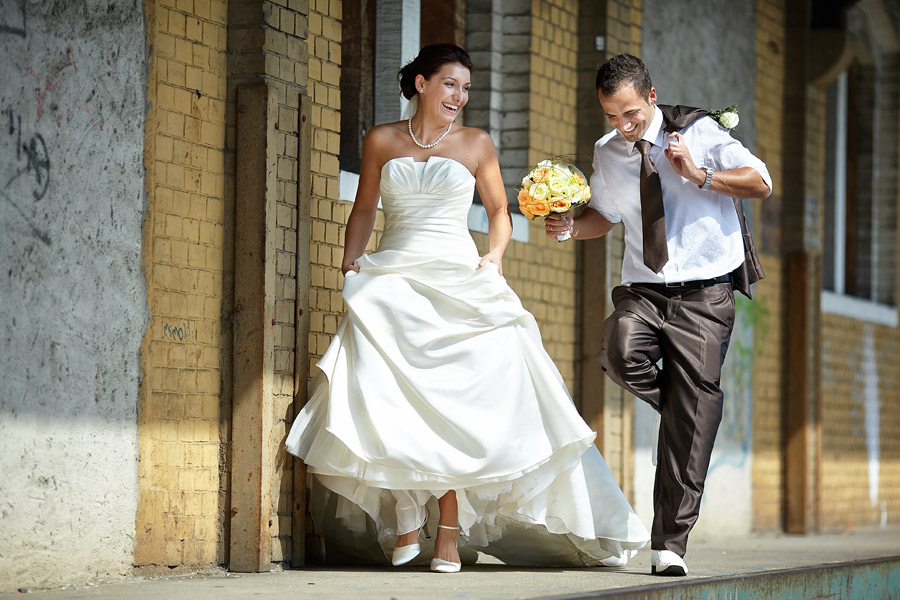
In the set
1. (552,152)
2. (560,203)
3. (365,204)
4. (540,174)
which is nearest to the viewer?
(560,203)

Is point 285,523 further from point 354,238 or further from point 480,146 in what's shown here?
point 480,146

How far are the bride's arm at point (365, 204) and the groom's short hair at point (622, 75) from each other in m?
1.10

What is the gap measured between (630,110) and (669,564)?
1887 mm

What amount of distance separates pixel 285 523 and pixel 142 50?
6.92 feet

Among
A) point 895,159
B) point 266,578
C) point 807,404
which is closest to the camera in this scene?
point 266,578

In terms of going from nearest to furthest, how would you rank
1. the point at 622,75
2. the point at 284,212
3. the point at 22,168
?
the point at 22,168 < the point at 622,75 < the point at 284,212

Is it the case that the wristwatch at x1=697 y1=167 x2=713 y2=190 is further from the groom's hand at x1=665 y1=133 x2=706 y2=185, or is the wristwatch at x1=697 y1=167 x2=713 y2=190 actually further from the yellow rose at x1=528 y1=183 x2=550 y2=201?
the yellow rose at x1=528 y1=183 x2=550 y2=201

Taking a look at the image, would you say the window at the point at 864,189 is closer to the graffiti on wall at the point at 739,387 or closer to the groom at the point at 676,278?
the graffiti on wall at the point at 739,387

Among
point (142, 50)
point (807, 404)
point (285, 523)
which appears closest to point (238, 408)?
point (285, 523)

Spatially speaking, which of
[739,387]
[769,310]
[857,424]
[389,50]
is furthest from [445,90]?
[857,424]

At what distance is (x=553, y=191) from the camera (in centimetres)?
598

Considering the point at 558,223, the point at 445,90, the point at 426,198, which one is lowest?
the point at 558,223

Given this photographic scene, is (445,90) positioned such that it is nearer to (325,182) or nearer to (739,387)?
(325,182)

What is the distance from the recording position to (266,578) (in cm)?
559
